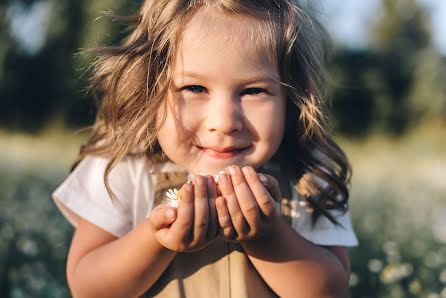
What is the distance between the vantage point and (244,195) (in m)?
1.37

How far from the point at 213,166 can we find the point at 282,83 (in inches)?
15.5

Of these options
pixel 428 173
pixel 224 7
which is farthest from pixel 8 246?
pixel 428 173

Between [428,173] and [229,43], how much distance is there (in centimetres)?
932

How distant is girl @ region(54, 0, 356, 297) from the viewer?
4.80 feet

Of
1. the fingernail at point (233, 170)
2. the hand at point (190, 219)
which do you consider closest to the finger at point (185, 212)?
the hand at point (190, 219)

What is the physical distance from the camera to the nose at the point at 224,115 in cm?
147

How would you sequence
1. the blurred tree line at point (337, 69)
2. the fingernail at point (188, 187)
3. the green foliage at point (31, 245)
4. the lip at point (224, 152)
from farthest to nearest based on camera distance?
the blurred tree line at point (337, 69) < the green foliage at point (31, 245) < the lip at point (224, 152) < the fingernail at point (188, 187)

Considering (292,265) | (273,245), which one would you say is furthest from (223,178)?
(292,265)

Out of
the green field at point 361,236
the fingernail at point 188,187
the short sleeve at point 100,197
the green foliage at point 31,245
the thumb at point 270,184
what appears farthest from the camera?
the green field at point 361,236

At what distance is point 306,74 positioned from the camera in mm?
A: 1731

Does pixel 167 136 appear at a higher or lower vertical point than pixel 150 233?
higher

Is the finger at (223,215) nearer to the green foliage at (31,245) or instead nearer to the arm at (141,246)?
the arm at (141,246)

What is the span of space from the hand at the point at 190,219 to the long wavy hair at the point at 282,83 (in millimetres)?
369

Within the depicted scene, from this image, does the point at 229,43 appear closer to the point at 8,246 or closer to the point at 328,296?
the point at 328,296
